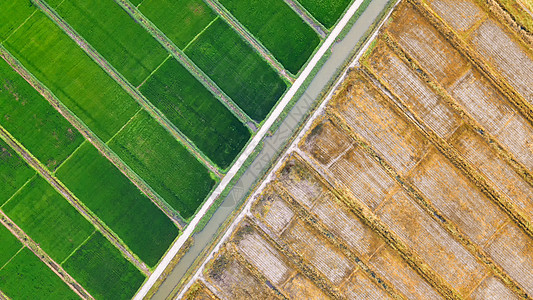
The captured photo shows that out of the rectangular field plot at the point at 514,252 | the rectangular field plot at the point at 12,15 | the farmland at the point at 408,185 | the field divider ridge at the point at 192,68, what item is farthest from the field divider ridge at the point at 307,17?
the rectangular field plot at the point at 514,252

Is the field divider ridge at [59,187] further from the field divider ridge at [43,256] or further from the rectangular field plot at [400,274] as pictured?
the rectangular field plot at [400,274]

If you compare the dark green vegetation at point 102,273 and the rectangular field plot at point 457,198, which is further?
the dark green vegetation at point 102,273

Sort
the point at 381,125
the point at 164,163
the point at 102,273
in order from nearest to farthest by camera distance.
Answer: the point at 381,125 → the point at 102,273 → the point at 164,163

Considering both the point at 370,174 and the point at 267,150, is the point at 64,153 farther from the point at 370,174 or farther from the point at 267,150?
the point at 370,174

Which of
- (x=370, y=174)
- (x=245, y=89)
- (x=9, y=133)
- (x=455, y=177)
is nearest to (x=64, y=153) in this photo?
(x=9, y=133)

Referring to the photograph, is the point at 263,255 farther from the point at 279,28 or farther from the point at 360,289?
the point at 279,28

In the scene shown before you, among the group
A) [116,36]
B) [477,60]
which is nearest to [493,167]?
[477,60]
